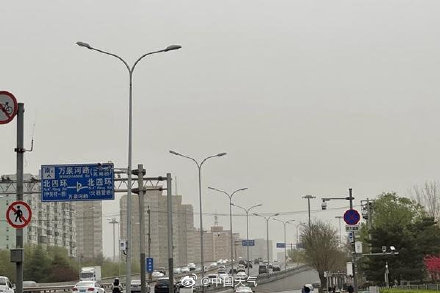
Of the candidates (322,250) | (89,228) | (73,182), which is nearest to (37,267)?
(322,250)

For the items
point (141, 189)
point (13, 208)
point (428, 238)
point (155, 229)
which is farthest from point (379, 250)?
point (155, 229)

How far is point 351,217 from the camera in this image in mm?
28688

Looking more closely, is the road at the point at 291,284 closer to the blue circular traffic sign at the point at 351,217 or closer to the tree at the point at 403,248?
the tree at the point at 403,248

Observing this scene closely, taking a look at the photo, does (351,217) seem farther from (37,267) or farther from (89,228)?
(89,228)

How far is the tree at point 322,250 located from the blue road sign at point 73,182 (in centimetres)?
5406

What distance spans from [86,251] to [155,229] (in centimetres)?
1501

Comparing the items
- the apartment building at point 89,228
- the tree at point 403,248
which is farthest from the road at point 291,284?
the apartment building at point 89,228

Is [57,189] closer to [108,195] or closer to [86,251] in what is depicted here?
[108,195]

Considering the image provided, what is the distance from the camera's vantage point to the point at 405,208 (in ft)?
306

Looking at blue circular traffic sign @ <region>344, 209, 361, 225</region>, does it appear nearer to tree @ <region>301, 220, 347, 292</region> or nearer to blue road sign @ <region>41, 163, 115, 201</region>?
blue road sign @ <region>41, 163, 115, 201</region>

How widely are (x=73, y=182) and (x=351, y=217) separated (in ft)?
46.7

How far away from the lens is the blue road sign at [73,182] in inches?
1441

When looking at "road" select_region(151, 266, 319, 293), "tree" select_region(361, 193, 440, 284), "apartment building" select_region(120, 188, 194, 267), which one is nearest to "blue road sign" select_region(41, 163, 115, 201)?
"tree" select_region(361, 193, 440, 284)

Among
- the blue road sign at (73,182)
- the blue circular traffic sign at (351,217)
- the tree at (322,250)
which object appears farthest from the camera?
the tree at (322,250)
